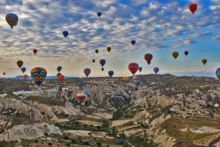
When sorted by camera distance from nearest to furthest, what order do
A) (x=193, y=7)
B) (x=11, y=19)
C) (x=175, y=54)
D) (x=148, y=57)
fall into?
(x=193, y=7)
(x=11, y=19)
(x=175, y=54)
(x=148, y=57)

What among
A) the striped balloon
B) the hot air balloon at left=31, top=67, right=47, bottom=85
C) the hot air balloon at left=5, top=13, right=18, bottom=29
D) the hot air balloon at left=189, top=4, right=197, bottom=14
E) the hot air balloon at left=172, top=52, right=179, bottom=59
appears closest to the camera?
the hot air balloon at left=189, top=4, right=197, bottom=14

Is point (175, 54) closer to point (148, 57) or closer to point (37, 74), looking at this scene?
point (148, 57)

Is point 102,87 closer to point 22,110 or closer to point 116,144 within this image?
point 22,110

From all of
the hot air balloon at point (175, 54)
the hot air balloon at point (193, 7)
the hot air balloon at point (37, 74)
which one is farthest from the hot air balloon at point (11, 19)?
the hot air balloon at point (175, 54)

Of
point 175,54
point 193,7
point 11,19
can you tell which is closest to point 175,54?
point 175,54

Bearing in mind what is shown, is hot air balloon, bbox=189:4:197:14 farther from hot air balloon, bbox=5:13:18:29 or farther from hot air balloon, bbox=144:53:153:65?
hot air balloon, bbox=5:13:18:29

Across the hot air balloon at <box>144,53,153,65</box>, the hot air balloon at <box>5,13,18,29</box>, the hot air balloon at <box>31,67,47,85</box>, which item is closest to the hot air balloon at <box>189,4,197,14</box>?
the hot air balloon at <box>144,53,153,65</box>

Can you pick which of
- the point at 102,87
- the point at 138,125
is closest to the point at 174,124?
the point at 138,125

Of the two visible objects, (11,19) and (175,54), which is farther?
(175,54)

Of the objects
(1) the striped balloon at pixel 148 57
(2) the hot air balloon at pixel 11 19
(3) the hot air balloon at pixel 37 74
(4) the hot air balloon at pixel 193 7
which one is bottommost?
(3) the hot air balloon at pixel 37 74

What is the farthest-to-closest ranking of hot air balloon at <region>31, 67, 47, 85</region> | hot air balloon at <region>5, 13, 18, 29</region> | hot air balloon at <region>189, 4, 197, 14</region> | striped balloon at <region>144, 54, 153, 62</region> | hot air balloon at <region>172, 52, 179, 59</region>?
striped balloon at <region>144, 54, 153, 62</region>, hot air balloon at <region>172, 52, 179, 59</region>, hot air balloon at <region>31, 67, 47, 85</region>, hot air balloon at <region>5, 13, 18, 29</region>, hot air balloon at <region>189, 4, 197, 14</region>

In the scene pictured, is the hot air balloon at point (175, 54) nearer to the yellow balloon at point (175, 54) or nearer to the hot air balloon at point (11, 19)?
the yellow balloon at point (175, 54)

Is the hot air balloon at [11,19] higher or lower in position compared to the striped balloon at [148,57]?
higher
